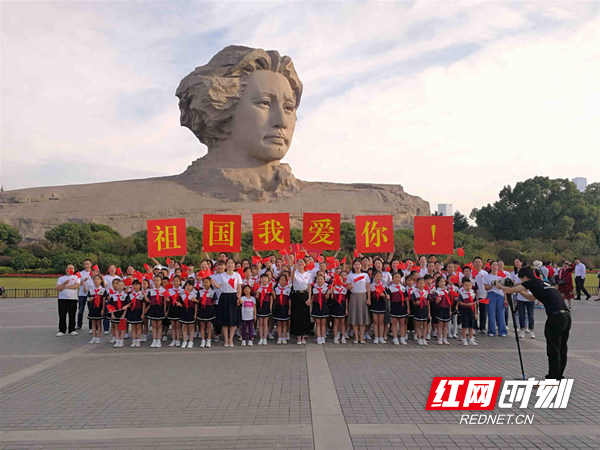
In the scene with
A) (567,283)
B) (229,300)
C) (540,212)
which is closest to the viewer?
(229,300)

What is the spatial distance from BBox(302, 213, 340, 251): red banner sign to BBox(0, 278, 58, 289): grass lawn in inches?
632

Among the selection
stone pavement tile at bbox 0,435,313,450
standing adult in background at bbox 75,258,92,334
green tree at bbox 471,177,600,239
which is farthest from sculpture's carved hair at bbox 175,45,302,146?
stone pavement tile at bbox 0,435,313,450

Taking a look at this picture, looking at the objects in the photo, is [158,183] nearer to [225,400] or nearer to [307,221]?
[307,221]

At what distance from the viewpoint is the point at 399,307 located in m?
8.31

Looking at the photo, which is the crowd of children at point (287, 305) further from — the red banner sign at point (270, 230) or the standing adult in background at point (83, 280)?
the red banner sign at point (270, 230)

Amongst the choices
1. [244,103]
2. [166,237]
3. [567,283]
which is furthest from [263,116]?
[166,237]

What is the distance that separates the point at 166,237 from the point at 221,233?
122cm

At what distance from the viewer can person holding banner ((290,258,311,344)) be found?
27.0 ft

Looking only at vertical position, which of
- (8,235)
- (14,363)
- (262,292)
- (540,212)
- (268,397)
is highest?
(540,212)

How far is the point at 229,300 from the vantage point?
26.5 feet

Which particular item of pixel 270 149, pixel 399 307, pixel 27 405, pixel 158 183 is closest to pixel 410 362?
pixel 399 307

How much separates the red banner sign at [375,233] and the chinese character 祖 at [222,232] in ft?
9.53

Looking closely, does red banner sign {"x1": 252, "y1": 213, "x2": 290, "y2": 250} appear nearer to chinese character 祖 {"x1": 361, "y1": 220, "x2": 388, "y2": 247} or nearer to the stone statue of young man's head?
chinese character 祖 {"x1": 361, "y1": 220, "x2": 388, "y2": 247}

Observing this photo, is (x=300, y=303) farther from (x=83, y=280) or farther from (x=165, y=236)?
(x=83, y=280)
